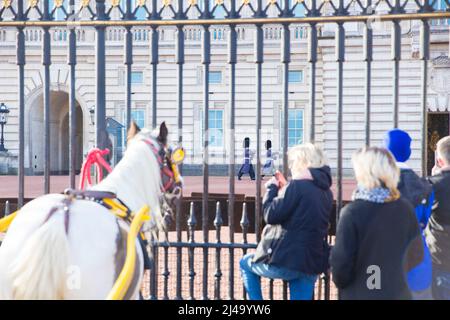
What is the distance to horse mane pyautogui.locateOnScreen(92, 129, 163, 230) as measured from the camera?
10.8ft

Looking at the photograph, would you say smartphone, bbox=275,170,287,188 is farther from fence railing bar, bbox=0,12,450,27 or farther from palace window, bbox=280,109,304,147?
palace window, bbox=280,109,304,147

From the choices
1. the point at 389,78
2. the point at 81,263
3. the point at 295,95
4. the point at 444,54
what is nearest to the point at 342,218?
the point at 81,263

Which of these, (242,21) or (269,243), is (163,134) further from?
(242,21)

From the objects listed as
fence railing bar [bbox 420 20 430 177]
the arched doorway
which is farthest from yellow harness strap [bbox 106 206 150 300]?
the arched doorway

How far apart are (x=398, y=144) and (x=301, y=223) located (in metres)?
0.86

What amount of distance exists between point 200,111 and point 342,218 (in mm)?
21652

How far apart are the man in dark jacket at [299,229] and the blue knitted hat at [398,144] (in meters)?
0.47

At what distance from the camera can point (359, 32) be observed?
21547 mm

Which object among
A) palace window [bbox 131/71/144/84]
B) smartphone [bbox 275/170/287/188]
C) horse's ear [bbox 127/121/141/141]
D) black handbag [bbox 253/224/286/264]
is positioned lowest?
black handbag [bbox 253/224/286/264]

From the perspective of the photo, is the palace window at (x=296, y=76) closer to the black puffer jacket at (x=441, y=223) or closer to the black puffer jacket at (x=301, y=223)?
the black puffer jacket at (x=441, y=223)

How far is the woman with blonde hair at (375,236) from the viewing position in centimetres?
298

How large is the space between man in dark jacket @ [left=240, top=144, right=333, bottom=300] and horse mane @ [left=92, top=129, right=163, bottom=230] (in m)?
0.82

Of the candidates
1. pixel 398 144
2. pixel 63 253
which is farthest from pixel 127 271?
pixel 398 144

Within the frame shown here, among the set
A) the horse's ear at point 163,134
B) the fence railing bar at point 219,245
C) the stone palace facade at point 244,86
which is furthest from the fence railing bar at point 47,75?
the stone palace facade at point 244,86
